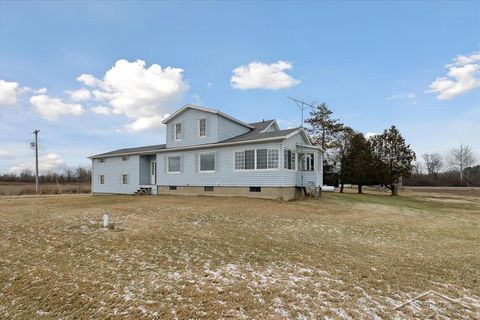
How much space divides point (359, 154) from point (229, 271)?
2944 centimetres

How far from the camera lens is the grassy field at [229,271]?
4.02 metres

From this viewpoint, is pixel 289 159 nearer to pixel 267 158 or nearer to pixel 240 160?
pixel 267 158

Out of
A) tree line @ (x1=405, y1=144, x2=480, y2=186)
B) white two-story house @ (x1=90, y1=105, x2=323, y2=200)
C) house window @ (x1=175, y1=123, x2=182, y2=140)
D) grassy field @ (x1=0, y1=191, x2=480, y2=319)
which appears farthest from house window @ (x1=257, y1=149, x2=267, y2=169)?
tree line @ (x1=405, y1=144, x2=480, y2=186)

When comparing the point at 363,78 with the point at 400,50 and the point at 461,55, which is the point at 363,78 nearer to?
the point at 400,50

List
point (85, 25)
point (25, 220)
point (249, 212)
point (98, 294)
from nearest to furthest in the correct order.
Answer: point (98, 294)
point (25, 220)
point (249, 212)
point (85, 25)

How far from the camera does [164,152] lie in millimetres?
23172

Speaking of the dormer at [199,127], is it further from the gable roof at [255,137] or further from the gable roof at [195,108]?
the gable roof at [255,137]

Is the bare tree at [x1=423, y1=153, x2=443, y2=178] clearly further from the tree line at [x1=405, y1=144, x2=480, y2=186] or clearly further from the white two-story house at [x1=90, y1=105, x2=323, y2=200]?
the white two-story house at [x1=90, y1=105, x2=323, y2=200]

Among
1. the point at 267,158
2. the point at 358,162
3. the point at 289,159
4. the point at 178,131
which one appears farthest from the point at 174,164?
the point at 358,162

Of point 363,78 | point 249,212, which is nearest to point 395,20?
point 363,78

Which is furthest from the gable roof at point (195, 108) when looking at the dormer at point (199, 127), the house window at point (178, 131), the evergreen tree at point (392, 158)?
the evergreen tree at point (392, 158)

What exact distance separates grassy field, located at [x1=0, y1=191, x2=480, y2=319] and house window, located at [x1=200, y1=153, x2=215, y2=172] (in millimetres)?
10310

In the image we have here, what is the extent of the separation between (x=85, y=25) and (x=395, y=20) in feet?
52.9

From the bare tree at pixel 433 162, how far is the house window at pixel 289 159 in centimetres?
7707
